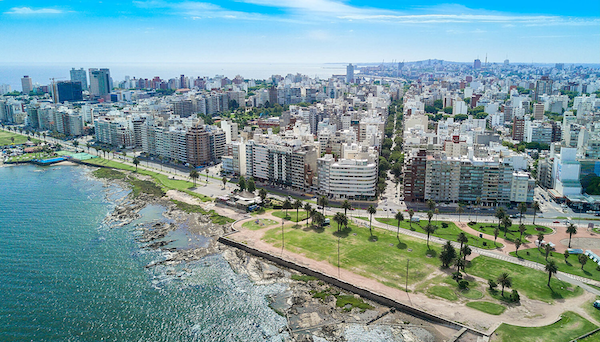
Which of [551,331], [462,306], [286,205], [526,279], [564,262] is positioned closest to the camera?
[551,331]

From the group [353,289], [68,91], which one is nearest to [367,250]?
[353,289]

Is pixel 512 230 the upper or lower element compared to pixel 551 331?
upper

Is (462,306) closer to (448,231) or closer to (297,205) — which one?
(448,231)

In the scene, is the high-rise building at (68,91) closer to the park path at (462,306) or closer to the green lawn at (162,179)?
the green lawn at (162,179)

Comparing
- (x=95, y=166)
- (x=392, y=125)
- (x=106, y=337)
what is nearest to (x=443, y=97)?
(x=392, y=125)

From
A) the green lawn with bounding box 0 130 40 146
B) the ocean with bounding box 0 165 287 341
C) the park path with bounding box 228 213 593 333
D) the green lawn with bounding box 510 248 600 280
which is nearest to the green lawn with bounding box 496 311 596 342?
the park path with bounding box 228 213 593 333

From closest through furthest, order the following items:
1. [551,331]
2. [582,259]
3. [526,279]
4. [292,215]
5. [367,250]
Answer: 1. [551,331]
2. [526,279]
3. [582,259]
4. [367,250]
5. [292,215]

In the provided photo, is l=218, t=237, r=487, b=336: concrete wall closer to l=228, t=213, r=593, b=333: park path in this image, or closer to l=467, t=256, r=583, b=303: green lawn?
l=228, t=213, r=593, b=333: park path
